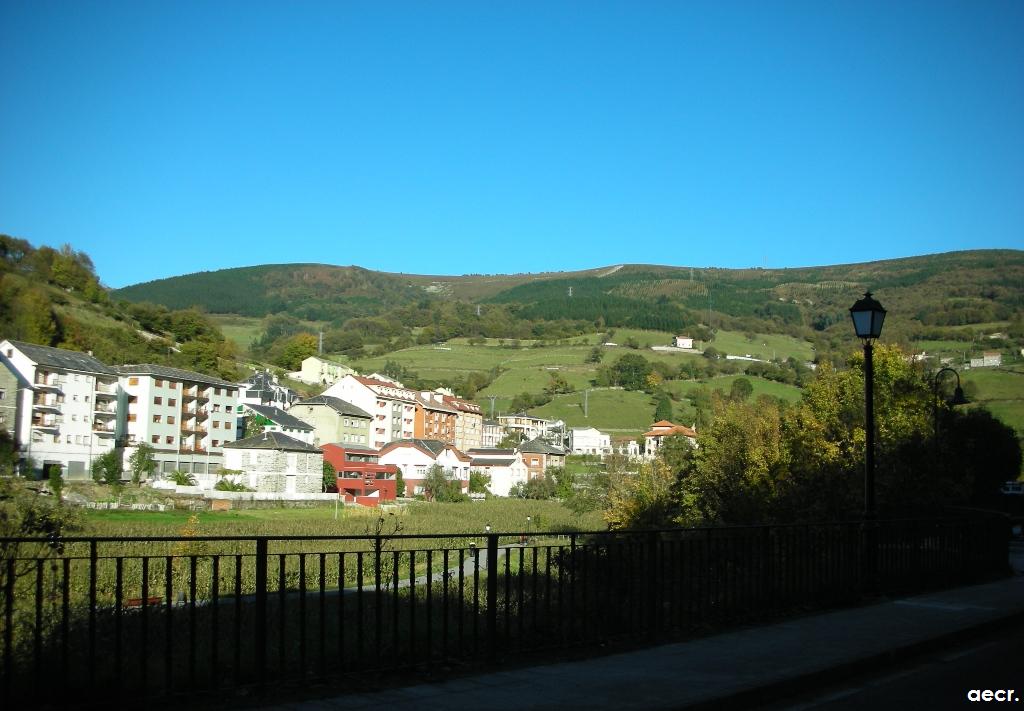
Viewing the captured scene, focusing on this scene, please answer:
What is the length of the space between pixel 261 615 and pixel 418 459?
93.1 m

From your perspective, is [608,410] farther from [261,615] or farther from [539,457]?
[261,615]

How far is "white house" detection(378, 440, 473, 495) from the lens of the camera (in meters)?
97.4

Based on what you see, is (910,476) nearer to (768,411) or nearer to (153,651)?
(768,411)

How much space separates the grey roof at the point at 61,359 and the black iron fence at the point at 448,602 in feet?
217

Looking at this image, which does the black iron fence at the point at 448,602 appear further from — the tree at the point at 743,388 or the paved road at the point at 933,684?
the tree at the point at 743,388

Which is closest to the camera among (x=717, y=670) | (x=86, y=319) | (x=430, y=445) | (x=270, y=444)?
(x=717, y=670)

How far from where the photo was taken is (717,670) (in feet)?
26.7

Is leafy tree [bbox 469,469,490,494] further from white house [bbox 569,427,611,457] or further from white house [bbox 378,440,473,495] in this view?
white house [bbox 569,427,611,457]

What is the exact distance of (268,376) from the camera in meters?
115

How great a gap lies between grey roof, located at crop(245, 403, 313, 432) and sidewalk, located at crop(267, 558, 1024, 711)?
85.4 meters

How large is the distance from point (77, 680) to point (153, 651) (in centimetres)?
154

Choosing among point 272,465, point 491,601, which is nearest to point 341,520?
point 272,465

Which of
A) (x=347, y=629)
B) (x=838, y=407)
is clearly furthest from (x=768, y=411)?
(x=347, y=629)

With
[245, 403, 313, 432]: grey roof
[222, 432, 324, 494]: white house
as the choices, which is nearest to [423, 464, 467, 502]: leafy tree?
[222, 432, 324, 494]: white house
